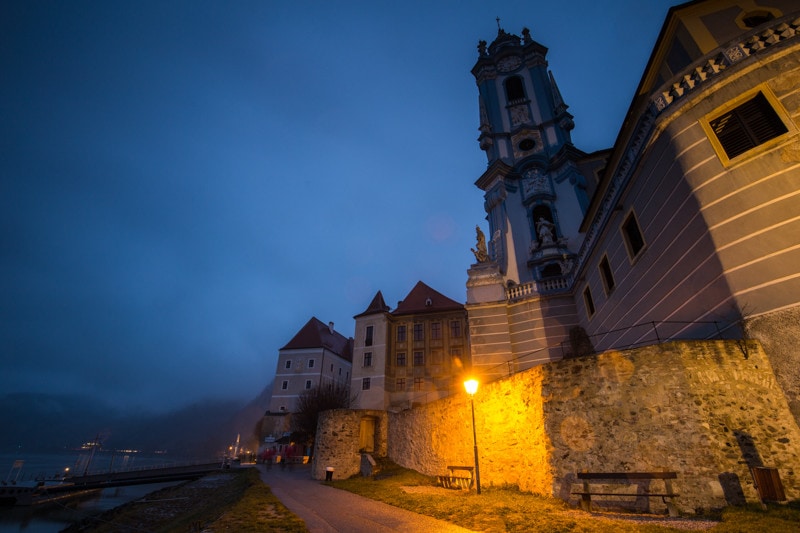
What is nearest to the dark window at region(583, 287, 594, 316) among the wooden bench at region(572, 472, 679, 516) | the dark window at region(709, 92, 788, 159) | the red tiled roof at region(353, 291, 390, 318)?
the dark window at region(709, 92, 788, 159)

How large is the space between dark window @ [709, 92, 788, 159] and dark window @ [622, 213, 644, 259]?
149 inches

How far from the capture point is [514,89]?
3175cm

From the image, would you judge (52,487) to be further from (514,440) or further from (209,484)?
(514,440)

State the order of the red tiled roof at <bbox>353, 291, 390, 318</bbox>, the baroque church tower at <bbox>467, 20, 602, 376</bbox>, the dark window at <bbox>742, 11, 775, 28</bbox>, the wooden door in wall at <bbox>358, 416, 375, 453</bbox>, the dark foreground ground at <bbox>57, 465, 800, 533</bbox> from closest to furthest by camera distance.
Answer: the dark foreground ground at <bbox>57, 465, 800, 533</bbox> < the dark window at <bbox>742, 11, 775, 28</bbox> < the baroque church tower at <bbox>467, 20, 602, 376</bbox> < the wooden door in wall at <bbox>358, 416, 375, 453</bbox> < the red tiled roof at <bbox>353, 291, 390, 318</bbox>

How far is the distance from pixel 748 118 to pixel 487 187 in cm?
1961

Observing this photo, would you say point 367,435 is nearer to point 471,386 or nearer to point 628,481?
point 471,386

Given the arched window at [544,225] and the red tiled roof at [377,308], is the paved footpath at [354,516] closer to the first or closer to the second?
the arched window at [544,225]

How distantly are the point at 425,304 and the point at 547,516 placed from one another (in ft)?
107

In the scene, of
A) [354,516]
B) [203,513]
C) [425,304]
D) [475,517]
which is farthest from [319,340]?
[475,517]

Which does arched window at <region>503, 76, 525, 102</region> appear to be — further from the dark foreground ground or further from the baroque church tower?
the dark foreground ground

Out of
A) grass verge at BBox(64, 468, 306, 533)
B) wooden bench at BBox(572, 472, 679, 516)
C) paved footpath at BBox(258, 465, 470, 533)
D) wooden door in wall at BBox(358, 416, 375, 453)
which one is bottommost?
grass verge at BBox(64, 468, 306, 533)

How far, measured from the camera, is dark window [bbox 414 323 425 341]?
38.0 metres

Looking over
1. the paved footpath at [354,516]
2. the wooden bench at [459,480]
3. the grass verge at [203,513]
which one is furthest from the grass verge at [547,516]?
the grass verge at [203,513]

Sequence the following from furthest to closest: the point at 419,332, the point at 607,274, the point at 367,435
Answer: the point at 419,332
the point at 367,435
the point at 607,274
